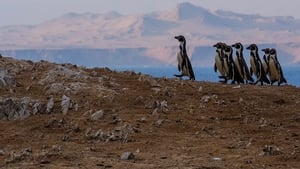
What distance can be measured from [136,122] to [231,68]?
33.2 feet

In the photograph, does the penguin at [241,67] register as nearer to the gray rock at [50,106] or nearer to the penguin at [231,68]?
the penguin at [231,68]

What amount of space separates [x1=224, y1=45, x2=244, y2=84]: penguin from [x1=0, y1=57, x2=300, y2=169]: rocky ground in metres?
3.90

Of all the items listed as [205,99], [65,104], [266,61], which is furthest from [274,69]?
[65,104]

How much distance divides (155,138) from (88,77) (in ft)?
17.3

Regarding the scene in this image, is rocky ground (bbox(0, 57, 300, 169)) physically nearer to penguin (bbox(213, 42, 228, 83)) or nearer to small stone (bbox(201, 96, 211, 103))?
small stone (bbox(201, 96, 211, 103))

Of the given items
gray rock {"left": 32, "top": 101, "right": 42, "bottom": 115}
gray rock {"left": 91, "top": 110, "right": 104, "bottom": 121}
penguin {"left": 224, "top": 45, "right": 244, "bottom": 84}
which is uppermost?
penguin {"left": 224, "top": 45, "right": 244, "bottom": 84}

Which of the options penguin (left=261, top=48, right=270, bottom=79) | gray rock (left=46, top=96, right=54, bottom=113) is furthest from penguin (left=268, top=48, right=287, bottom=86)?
gray rock (left=46, top=96, right=54, bottom=113)

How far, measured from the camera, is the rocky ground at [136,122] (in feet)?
38.5

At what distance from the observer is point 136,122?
47.3ft

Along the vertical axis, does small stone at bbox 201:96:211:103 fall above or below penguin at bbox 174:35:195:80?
A: below

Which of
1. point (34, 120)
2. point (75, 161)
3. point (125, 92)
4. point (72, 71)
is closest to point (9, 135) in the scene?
point (34, 120)

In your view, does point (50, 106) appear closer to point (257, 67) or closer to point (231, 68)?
point (231, 68)

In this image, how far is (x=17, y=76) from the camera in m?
18.2

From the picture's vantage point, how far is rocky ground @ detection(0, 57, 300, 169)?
38.5 ft
